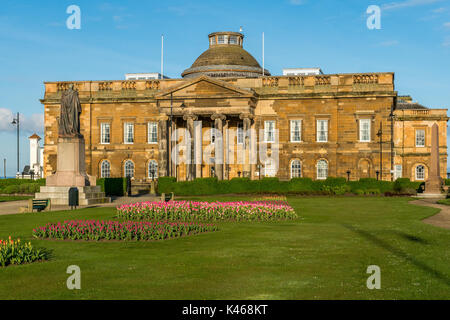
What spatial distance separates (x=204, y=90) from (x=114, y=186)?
1584cm

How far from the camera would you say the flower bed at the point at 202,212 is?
23.8 metres

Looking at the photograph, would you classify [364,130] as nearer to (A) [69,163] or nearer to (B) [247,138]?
(B) [247,138]

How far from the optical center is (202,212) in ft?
80.0

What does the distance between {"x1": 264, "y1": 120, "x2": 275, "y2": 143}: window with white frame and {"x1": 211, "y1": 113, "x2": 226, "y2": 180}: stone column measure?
5.24 metres

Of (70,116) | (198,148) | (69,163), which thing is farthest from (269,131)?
(69,163)

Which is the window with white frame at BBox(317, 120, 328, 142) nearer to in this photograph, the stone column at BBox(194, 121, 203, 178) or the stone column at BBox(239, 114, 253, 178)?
the stone column at BBox(239, 114, 253, 178)

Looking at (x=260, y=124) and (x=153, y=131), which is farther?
(x=153, y=131)

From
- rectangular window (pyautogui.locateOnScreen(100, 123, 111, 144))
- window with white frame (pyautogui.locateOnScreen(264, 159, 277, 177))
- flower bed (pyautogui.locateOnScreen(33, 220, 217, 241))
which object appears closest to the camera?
flower bed (pyautogui.locateOnScreen(33, 220, 217, 241))

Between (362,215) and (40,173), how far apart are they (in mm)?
64938

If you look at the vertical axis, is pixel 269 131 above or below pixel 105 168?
above

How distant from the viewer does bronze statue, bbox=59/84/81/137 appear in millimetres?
32094

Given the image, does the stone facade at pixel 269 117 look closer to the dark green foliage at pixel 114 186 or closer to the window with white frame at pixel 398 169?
the window with white frame at pixel 398 169

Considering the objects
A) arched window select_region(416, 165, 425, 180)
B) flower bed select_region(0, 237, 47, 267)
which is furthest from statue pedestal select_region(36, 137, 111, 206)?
arched window select_region(416, 165, 425, 180)

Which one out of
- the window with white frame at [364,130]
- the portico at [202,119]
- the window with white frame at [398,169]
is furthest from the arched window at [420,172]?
the portico at [202,119]
